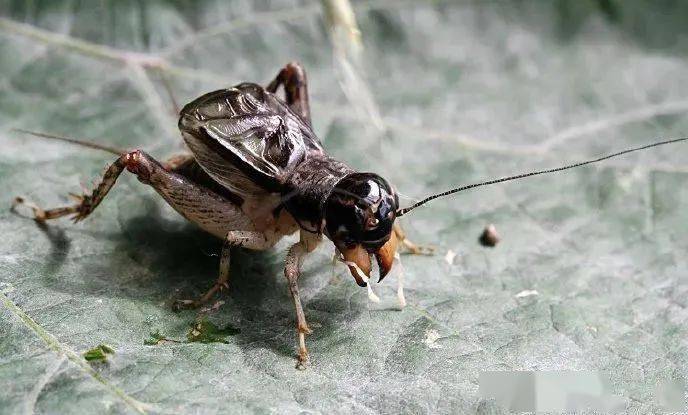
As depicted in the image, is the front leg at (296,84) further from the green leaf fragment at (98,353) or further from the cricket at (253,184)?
the green leaf fragment at (98,353)

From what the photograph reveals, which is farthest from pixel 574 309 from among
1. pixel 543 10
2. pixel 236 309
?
pixel 543 10

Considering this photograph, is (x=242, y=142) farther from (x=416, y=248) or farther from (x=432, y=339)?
(x=432, y=339)

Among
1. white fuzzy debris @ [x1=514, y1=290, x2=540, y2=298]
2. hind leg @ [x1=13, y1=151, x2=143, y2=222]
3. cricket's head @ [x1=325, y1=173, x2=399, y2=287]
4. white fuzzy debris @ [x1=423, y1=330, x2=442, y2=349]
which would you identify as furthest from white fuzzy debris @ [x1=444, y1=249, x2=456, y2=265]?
hind leg @ [x1=13, y1=151, x2=143, y2=222]

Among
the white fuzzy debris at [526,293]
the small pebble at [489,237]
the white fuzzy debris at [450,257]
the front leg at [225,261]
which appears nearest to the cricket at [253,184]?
the front leg at [225,261]

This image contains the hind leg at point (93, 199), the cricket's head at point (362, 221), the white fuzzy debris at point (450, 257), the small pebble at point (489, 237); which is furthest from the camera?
the small pebble at point (489, 237)

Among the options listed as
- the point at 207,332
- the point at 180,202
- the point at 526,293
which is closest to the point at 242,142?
the point at 180,202

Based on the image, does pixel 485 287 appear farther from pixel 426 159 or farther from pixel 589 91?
pixel 589 91

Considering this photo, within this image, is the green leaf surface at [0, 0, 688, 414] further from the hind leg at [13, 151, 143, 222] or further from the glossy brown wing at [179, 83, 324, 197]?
the glossy brown wing at [179, 83, 324, 197]
